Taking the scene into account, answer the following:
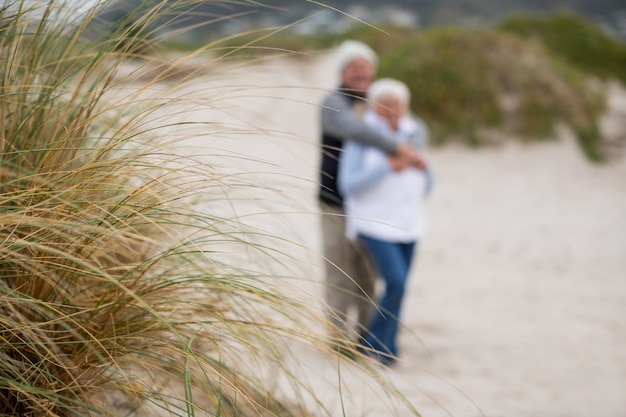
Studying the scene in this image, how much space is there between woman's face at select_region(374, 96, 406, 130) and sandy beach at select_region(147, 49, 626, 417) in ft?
2.25

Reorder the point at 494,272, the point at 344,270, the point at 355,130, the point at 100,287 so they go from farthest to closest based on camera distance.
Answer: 1. the point at 494,272
2. the point at 344,270
3. the point at 355,130
4. the point at 100,287

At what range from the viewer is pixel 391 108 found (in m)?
3.98

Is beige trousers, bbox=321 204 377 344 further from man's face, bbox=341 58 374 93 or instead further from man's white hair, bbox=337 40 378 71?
→ man's white hair, bbox=337 40 378 71

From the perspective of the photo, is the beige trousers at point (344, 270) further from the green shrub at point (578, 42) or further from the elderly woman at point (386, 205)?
the green shrub at point (578, 42)

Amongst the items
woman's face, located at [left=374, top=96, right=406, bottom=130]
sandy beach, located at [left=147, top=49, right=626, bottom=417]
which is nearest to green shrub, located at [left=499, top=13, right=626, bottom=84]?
sandy beach, located at [left=147, top=49, right=626, bottom=417]

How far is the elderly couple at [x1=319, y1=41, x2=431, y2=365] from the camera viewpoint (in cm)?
380

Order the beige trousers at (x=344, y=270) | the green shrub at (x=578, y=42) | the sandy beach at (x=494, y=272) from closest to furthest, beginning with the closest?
the sandy beach at (x=494, y=272) → the beige trousers at (x=344, y=270) → the green shrub at (x=578, y=42)

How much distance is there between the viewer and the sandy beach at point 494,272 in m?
2.89

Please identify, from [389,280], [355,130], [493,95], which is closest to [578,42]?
[493,95]

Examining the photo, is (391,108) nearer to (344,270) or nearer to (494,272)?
(344,270)

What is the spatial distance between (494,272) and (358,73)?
366cm

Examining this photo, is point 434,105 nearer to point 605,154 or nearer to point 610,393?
point 605,154

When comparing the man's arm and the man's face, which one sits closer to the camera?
the man's arm

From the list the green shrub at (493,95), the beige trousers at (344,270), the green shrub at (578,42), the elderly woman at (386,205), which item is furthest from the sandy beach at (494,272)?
the green shrub at (578,42)
